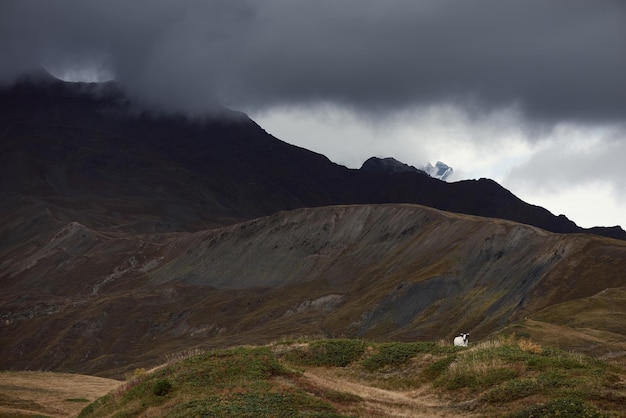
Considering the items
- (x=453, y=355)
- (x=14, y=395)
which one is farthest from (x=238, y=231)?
(x=453, y=355)

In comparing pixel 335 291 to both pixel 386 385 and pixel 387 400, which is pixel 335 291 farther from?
pixel 387 400

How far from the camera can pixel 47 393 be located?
43.8m

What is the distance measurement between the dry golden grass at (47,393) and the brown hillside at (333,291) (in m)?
41.4

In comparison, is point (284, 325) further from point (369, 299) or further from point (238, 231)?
point (238, 231)

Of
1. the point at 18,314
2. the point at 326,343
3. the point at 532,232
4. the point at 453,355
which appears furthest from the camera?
the point at 18,314

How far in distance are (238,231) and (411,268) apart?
69.5 meters

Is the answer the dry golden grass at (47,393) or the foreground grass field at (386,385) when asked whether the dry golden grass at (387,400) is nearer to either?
the foreground grass field at (386,385)

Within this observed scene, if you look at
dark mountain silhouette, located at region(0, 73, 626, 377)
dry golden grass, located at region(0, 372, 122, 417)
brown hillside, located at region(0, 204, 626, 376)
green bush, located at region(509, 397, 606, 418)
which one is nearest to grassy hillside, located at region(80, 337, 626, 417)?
green bush, located at region(509, 397, 606, 418)

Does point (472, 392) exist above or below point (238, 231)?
below

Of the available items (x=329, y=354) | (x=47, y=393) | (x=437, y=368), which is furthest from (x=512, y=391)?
(x=47, y=393)

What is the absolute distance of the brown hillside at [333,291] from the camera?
10206cm

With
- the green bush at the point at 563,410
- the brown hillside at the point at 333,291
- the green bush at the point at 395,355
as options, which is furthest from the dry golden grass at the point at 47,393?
the brown hillside at the point at 333,291

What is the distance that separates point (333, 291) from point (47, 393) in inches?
4383

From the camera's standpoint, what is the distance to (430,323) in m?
110
